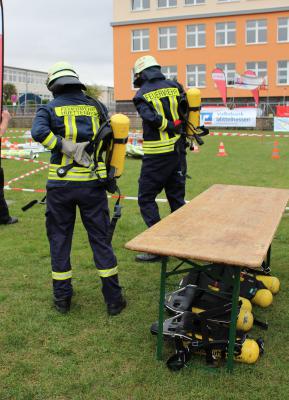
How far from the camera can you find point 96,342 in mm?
3406

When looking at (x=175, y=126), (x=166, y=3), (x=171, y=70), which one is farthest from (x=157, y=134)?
(x=166, y=3)

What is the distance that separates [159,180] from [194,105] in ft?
3.03

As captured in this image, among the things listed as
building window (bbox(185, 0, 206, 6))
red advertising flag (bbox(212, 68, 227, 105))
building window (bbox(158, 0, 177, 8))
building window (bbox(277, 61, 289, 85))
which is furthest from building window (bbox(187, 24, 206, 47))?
red advertising flag (bbox(212, 68, 227, 105))

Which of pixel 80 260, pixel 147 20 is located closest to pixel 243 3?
pixel 147 20

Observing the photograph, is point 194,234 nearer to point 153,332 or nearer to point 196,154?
point 153,332

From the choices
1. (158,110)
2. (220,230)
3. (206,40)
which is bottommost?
(220,230)

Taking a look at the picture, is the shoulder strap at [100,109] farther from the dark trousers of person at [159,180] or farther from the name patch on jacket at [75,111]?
the dark trousers of person at [159,180]

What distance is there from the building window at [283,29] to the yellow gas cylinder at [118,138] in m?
34.9

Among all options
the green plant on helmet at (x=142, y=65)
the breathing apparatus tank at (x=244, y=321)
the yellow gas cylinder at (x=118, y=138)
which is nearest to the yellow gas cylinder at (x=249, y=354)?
the breathing apparatus tank at (x=244, y=321)

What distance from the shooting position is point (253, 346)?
10.1 ft

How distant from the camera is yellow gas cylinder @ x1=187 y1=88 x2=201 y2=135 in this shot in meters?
4.92

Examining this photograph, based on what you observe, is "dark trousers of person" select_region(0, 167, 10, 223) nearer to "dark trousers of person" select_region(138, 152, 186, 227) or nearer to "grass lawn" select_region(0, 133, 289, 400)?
"grass lawn" select_region(0, 133, 289, 400)

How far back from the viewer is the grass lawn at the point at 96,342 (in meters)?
2.83

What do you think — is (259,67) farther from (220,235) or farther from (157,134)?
(220,235)
